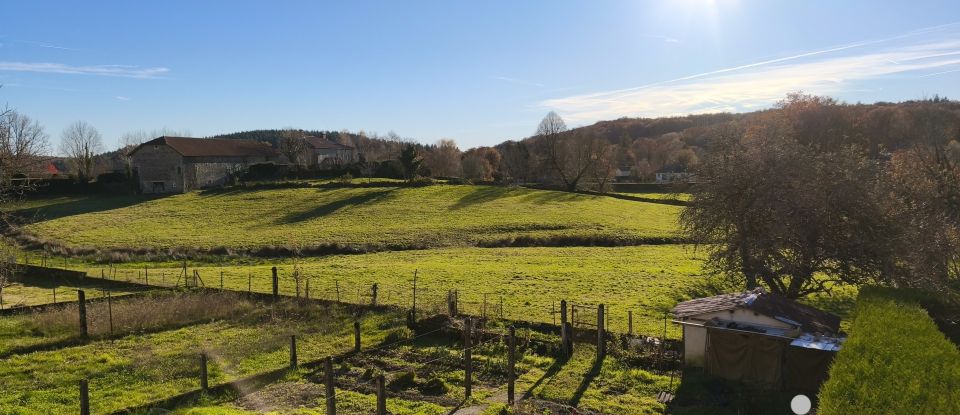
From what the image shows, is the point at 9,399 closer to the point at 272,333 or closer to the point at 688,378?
the point at 272,333

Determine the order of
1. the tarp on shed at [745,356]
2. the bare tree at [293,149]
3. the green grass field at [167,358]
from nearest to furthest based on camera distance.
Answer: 1. the green grass field at [167,358]
2. the tarp on shed at [745,356]
3. the bare tree at [293,149]

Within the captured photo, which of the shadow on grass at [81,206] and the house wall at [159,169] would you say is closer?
the shadow on grass at [81,206]

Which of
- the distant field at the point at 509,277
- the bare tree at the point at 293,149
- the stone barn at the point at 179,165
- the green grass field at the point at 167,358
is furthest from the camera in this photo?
the bare tree at the point at 293,149

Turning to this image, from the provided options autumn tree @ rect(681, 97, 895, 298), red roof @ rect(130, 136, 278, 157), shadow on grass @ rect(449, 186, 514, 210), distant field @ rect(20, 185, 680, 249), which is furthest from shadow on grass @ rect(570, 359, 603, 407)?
red roof @ rect(130, 136, 278, 157)

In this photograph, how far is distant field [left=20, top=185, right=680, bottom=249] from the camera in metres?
53.0

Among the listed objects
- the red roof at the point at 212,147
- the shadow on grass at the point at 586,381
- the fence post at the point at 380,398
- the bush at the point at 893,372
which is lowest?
the shadow on grass at the point at 586,381

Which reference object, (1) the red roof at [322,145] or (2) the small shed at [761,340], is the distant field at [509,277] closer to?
(2) the small shed at [761,340]

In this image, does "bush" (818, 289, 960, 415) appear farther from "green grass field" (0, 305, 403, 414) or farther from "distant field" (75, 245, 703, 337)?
"green grass field" (0, 305, 403, 414)

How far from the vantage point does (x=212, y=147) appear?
92.6 metres

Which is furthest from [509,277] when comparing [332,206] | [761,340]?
[332,206]

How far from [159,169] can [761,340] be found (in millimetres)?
88490

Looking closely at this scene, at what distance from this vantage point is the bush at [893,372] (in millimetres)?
9125

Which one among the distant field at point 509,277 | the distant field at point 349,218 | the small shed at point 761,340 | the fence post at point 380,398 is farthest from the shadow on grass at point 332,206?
the fence post at point 380,398

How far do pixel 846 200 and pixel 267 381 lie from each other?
22932mm
